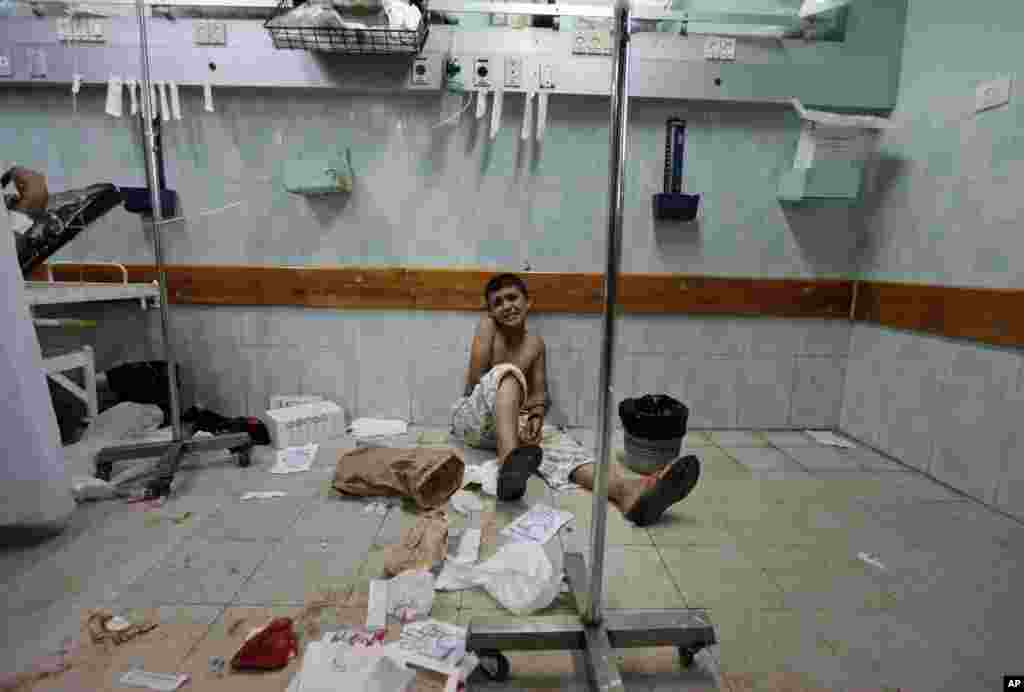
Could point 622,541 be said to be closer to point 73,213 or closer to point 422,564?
point 422,564

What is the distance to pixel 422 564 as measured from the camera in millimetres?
1365

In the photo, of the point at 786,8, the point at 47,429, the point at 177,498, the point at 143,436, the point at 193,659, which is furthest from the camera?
the point at 786,8

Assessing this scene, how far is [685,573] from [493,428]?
983 millimetres

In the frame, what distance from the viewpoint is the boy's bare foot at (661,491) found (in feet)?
5.22

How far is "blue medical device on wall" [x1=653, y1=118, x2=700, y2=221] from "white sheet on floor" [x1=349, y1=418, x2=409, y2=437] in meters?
1.75

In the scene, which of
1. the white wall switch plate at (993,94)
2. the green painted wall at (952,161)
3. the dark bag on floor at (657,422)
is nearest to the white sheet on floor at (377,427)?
the dark bag on floor at (657,422)

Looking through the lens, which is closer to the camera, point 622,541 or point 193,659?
point 193,659

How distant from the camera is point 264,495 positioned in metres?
1.81

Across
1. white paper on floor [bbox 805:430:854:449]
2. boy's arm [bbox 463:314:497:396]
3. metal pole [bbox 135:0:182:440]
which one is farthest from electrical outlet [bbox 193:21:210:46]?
white paper on floor [bbox 805:430:854:449]

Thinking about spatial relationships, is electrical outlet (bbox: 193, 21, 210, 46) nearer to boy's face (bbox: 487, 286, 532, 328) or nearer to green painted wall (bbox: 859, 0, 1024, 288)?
boy's face (bbox: 487, 286, 532, 328)

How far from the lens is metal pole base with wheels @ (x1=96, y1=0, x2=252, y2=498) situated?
174 centimetres

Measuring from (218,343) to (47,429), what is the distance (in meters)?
1.30

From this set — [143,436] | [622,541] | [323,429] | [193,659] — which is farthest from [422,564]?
[143,436]

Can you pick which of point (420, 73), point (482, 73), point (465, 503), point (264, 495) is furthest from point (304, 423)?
point (482, 73)
